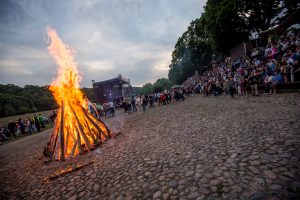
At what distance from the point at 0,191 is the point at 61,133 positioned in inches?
112

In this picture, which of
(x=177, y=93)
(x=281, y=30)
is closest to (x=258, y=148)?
(x=177, y=93)

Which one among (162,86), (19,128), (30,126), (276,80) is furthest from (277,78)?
(162,86)

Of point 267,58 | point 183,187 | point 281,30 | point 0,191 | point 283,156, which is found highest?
point 281,30

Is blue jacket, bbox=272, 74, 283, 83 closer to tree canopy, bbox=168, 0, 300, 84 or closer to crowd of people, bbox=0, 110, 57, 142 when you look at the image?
tree canopy, bbox=168, 0, 300, 84

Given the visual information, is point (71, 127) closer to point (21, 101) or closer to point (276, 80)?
point (276, 80)

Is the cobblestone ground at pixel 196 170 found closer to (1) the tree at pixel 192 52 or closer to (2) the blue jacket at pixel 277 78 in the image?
(2) the blue jacket at pixel 277 78

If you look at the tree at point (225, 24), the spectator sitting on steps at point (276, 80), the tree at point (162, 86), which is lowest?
the spectator sitting on steps at point (276, 80)

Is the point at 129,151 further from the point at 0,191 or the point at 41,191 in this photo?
the point at 0,191

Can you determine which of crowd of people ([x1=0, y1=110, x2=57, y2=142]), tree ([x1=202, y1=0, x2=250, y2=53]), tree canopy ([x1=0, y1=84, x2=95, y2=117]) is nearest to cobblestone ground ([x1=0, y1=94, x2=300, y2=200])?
crowd of people ([x1=0, y1=110, x2=57, y2=142])

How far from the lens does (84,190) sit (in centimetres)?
429

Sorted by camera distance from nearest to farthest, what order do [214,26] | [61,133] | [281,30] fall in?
[61,133] → [281,30] → [214,26]

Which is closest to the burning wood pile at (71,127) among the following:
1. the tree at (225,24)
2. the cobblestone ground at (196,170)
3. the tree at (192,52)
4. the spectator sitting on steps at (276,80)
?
the cobblestone ground at (196,170)

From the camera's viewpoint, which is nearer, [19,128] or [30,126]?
[30,126]

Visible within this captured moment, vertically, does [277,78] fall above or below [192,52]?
below
